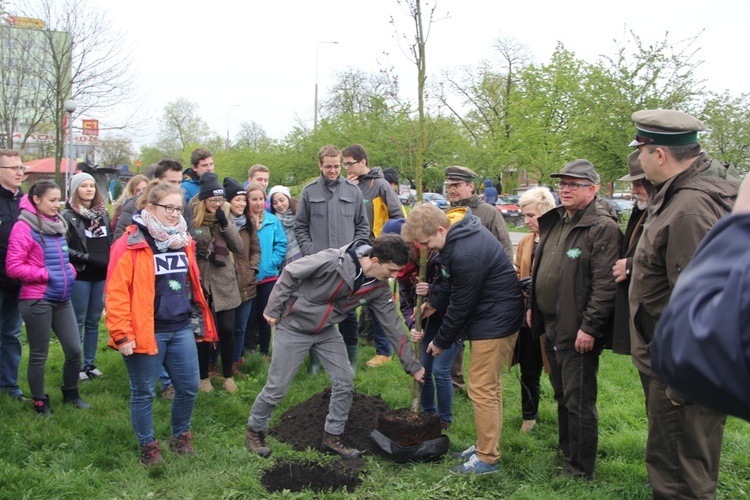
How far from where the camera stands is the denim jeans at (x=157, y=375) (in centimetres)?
442

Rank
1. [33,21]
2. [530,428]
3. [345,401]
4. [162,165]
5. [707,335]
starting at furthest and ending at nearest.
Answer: [33,21] < [162,165] < [530,428] < [345,401] < [707,335]

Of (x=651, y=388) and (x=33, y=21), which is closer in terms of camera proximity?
(x=651, y=388)

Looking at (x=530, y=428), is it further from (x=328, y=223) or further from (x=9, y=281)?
(x=9, y=281)

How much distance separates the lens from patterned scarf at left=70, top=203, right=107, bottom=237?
6082 mm

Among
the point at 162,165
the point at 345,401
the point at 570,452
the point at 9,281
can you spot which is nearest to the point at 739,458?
the point at 570,452

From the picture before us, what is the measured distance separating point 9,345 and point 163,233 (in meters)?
2.47

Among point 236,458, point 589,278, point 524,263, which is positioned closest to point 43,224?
point 236,458

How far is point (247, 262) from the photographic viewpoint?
664 cm

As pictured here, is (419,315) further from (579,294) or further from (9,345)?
(9,345)

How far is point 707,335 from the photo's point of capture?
106 cm

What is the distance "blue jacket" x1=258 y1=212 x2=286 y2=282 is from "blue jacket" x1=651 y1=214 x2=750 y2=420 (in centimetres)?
605

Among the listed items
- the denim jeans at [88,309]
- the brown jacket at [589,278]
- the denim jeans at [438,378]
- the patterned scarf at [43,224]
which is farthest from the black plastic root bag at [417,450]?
the denim jeans at [88,309]

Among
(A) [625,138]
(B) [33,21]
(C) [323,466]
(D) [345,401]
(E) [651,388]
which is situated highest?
(B) [33,21]

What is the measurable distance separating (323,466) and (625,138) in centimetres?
1488
